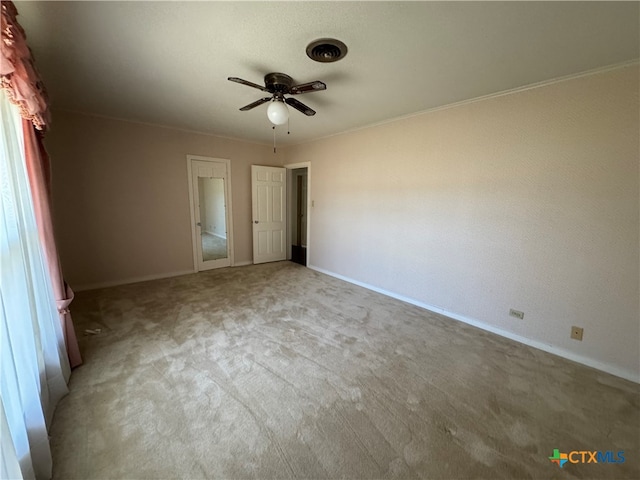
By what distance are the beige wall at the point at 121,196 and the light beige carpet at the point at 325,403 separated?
1.23 m

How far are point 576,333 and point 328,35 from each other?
10.5 feet

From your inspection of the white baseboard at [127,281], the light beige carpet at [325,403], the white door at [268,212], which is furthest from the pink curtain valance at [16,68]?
the white door at [268,212]

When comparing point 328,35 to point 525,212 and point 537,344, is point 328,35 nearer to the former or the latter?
point 525,212

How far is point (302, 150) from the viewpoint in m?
5.11

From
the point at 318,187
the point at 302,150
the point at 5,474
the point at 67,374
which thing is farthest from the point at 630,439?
the point at 302,150

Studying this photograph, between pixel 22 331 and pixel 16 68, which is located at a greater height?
pixel 16 68

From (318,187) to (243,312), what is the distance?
2.66 m

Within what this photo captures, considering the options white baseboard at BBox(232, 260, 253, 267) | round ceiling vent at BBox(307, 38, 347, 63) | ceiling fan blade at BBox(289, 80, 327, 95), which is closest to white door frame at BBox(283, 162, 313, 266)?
white baseboard at BBox(232, 260, 253, 267)

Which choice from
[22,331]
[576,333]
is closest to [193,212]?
[22,331]

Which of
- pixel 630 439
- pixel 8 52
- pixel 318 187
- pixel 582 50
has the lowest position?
pixel 630 439

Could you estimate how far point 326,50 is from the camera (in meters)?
1.86

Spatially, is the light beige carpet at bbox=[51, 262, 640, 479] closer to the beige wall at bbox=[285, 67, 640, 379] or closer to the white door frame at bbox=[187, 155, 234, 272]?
the beige wall at bbox=[285, 67, 640, 379]

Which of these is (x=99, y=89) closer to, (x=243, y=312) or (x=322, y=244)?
(x=243, y=312)

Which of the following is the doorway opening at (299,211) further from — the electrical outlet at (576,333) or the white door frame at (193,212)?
the electrical outlet at (576,333)
